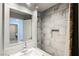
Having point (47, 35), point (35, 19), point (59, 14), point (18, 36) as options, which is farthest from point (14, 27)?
point (59, 14)

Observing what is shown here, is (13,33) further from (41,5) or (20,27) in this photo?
(41,5)

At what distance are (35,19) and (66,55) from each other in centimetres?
45

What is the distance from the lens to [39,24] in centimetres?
114

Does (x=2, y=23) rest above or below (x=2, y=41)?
above

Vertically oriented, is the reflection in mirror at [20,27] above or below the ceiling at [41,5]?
below

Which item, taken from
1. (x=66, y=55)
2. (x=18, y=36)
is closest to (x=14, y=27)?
(x=18, y=36)

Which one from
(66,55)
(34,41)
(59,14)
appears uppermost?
(59,14)

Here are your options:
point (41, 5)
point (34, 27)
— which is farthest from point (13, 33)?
point (41, 5)

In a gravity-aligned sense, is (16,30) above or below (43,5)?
below

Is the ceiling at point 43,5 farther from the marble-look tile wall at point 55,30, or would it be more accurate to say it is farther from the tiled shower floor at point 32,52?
the tiled shower floor at point 32,52

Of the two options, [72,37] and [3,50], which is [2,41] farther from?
[72,37]

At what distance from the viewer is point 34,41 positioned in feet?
3.72

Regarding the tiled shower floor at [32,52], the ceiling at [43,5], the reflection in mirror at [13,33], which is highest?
the ceiling at [43,5]

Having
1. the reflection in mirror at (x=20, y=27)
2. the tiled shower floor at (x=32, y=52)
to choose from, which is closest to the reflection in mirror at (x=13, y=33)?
the reflection in mirror at (x=20, y=27)
